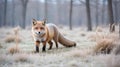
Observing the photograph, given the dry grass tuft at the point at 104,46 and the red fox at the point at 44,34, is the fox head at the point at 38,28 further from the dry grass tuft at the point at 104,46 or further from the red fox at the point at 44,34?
the dry grass tuft at the point at 104,46

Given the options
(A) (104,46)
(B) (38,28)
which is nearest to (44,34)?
(B) (38,28)

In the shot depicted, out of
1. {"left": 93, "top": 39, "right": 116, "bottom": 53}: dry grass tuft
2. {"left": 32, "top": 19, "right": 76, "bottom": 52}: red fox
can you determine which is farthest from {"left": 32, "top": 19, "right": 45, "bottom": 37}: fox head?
{"left": 93, "top": 39, "right": 116, "bottom": 53}: dry grass tuft

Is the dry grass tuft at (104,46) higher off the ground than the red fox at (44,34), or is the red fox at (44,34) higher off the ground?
the red fox at (44,34)

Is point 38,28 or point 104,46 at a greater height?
point 38,28

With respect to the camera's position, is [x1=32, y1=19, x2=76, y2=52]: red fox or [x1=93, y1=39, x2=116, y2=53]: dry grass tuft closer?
[x1=93, y1=39, x2=116, y2=53]: dry grass tuft

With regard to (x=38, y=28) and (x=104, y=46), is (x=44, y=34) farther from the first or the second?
(x=104, y=46)

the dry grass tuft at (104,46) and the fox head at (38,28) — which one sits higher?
the fox head at (38,28)

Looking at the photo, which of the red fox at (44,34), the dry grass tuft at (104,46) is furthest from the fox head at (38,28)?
the dry grass tuft at (104,46)

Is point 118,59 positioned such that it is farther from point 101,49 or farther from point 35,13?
→ point 35,13

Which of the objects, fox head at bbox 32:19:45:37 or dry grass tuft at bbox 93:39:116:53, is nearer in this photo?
dry grass tuft at bbox 93:39:116:53

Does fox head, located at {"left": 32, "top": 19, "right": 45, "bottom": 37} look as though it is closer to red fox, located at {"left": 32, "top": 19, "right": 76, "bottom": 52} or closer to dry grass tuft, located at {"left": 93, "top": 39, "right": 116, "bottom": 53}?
red fox, located at {"left": 32, "top": 19, "right": 76, "bottom": 52}

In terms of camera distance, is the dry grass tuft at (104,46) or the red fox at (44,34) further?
the red fox at (44,34)

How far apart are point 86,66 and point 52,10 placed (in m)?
83.0

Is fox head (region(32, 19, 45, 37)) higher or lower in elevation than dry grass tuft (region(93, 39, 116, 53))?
higher
